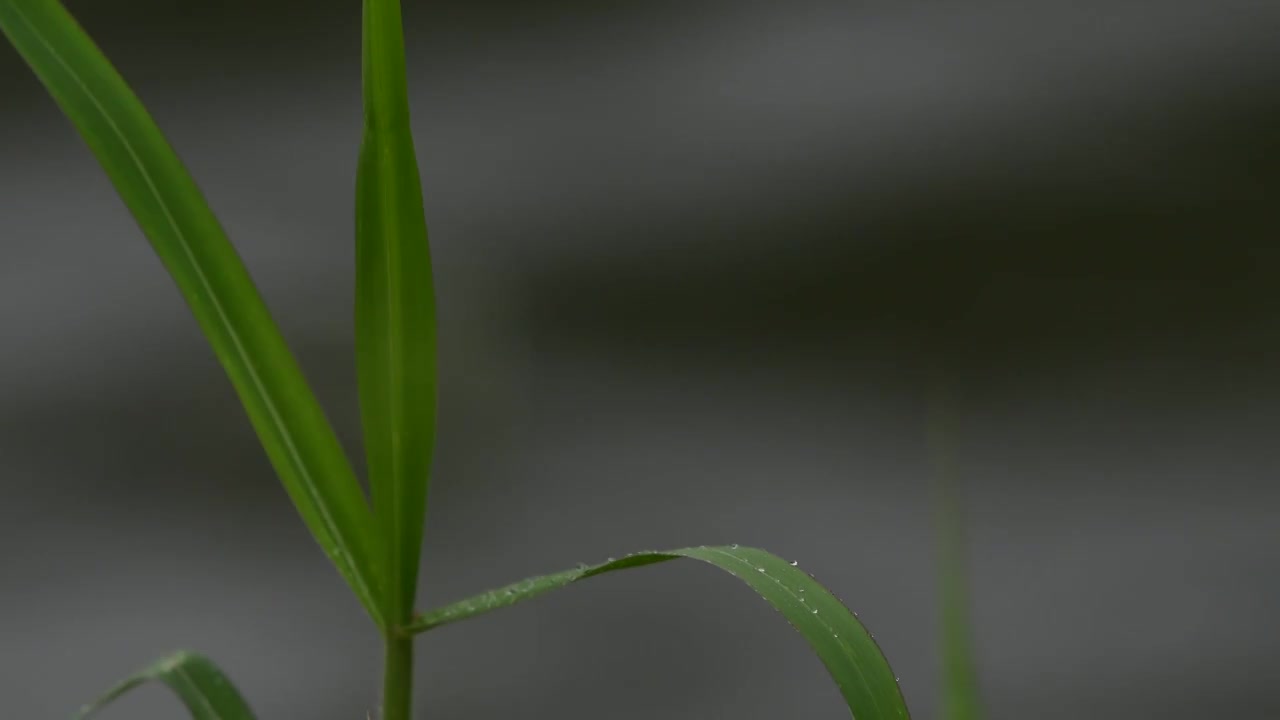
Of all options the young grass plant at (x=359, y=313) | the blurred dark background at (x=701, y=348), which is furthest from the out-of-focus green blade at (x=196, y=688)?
the blurred dark background at (x=701, y=348)

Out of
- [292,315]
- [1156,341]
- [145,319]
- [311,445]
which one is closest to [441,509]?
[292,315]

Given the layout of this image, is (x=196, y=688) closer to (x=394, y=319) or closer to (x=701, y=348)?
(x=394, y=319)

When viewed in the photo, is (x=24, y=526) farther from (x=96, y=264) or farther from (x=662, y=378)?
(x=662, y=378)

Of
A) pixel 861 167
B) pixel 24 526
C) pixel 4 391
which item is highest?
pixel 861 167

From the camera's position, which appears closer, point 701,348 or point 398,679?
point 398,679

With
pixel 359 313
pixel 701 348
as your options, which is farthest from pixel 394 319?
pixel 701 348

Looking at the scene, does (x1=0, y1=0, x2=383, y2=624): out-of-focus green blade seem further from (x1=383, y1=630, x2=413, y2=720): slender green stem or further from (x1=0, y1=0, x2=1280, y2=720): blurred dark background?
(x1=0, y1=0, x2=1280, y2=720): blurred dark background
